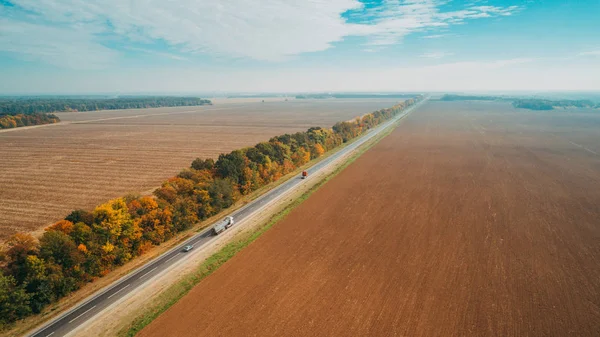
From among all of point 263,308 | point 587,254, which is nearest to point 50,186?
point 263,308

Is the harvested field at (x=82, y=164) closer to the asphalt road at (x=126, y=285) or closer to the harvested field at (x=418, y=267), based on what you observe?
the asphalt road at (x=126, y=285)

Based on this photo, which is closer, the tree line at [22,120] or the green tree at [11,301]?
the green tree at [11,301]

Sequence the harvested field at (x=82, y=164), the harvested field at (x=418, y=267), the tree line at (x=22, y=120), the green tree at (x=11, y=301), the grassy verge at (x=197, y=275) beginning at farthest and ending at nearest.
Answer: the tree line at (x=22, y=120), the harvested field at (x=82, y=164), the grassy verge at (x=197, y=275), the green tree at (x=11, y=301), the harvested field at (x=418, y=267)

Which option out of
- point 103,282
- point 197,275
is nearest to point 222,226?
point 197,275

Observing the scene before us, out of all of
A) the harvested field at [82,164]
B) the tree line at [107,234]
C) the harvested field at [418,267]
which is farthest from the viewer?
the harvested field at [82,164]

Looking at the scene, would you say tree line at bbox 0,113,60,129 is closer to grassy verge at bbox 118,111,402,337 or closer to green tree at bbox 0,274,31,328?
green tree at bbox 0,274,31,328

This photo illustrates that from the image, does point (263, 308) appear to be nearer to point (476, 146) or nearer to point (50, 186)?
point (50, 186)

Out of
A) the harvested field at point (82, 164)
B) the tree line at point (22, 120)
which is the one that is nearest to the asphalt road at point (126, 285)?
the harvested field at point (82, 164)

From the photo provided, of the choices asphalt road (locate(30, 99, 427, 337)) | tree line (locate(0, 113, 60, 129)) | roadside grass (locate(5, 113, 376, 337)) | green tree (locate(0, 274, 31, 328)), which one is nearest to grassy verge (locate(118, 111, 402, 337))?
asphalt road (locate(30, 99, 427, 337))
